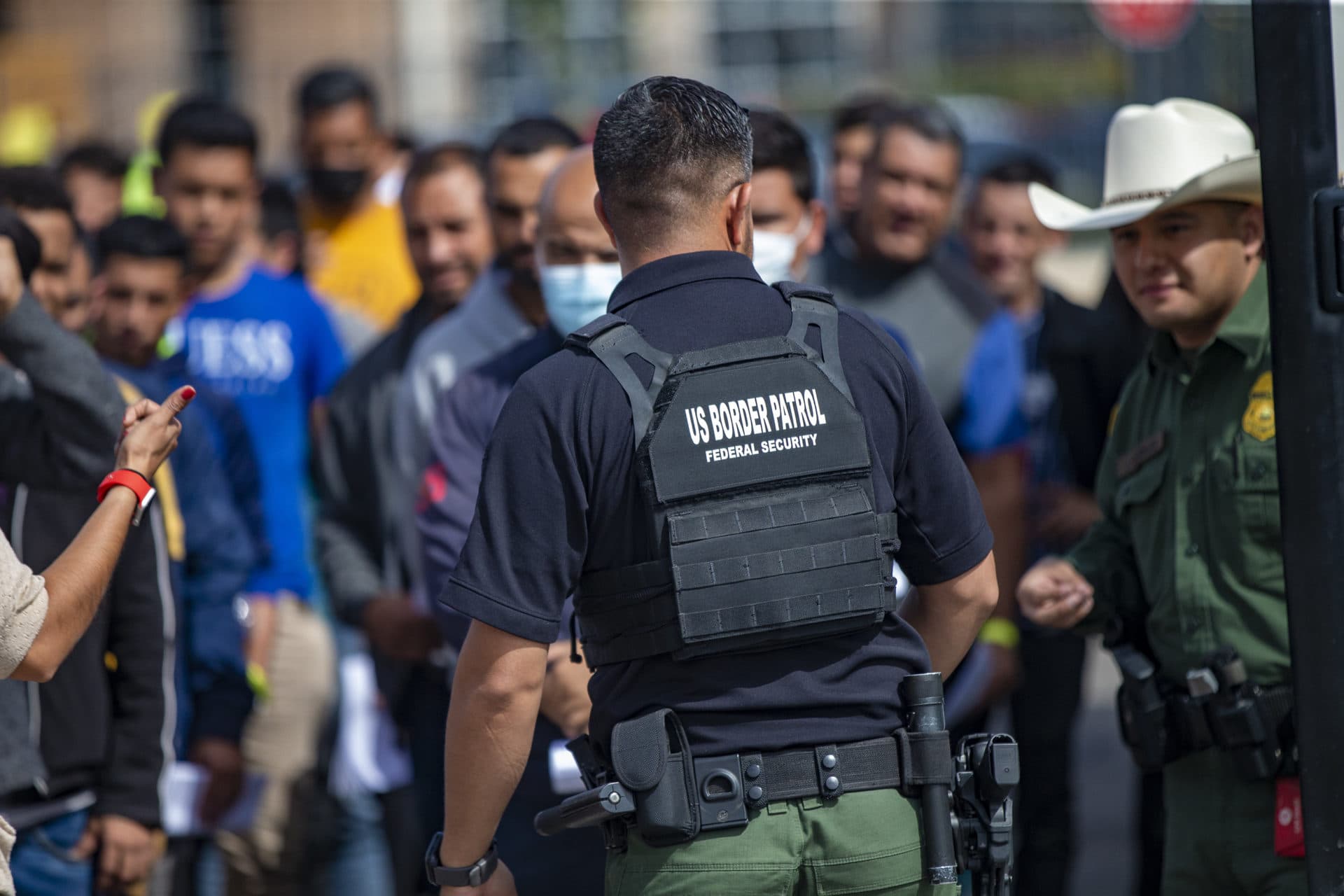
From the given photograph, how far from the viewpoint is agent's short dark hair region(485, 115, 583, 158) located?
4777 millimetres

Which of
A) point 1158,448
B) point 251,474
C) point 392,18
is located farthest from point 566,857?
point 392,18

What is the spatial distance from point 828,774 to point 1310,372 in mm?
1089

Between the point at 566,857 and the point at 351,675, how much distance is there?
2043mm

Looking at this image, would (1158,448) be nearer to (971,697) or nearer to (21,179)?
(971,697)

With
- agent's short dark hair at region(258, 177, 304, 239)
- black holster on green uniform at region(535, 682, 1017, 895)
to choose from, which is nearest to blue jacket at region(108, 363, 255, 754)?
black holster on green uniform at region(535, 682, 1017, 895)

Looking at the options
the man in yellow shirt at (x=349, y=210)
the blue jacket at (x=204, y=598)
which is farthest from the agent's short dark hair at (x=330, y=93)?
the blue jacket at (x=204, y=598)

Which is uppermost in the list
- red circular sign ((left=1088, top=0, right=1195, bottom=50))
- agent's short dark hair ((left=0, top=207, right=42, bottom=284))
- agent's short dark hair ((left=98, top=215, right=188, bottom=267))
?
red circular sign ((left=1088, top=0, right=1195, bottom=50))

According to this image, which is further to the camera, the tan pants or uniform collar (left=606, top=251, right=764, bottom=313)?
the tan pants

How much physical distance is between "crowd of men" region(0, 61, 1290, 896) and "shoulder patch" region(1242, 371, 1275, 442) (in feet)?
1.47

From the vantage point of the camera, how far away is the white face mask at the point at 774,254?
3943 mm

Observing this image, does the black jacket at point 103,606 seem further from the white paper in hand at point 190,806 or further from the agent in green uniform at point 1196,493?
the agent in green uniform at point 1196,493

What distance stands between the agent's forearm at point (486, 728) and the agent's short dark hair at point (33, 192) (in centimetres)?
238

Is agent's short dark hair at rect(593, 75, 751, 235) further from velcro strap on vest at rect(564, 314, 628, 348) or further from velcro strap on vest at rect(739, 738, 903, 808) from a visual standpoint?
velcro strap on vest at rect(739, 738, 903, 808)

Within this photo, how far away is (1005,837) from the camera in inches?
106
